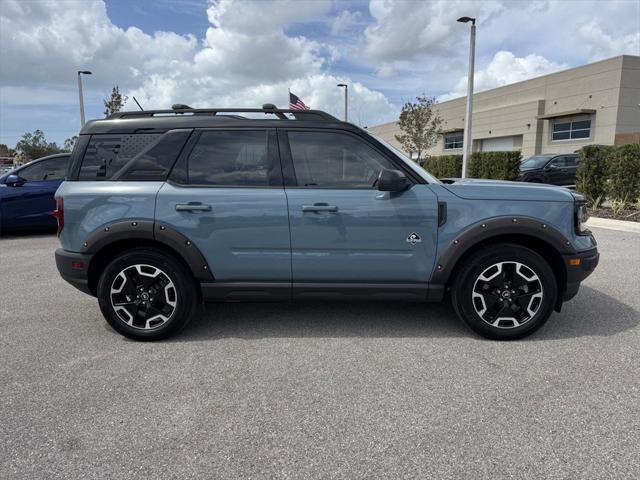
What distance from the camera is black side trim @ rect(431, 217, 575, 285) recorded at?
3.62m

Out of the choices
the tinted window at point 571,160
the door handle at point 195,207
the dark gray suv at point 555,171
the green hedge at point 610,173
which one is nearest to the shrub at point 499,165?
the dark gray suv at point 555,171

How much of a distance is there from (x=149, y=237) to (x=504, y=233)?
2.80 m

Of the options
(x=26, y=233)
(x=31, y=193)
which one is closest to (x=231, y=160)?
(x=31, y=193)

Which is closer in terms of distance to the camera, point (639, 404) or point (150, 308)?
point (639, 404)

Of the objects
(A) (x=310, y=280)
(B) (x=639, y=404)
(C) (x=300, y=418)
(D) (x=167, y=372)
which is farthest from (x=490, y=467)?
(D) (x=167, y=372)

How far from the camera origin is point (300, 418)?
106 inches

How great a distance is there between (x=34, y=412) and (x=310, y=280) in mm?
2025

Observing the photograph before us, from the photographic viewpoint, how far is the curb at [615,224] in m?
9.55

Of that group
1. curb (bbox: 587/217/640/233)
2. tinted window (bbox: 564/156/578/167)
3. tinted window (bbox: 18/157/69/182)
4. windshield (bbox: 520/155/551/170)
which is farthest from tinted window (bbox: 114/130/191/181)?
tinted window (bbox: 564/156/578/167)

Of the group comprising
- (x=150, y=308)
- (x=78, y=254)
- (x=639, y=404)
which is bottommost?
(x=639, y=404)

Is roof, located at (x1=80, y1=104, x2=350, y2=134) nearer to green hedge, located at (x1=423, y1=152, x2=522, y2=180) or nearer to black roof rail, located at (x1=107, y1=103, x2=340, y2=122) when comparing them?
black roof rail, located at (x1=107, y1=103, x2=340, y2=122)

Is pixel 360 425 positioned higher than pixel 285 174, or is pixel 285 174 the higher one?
pixel 285 174

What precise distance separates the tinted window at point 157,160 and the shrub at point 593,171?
1147 cm

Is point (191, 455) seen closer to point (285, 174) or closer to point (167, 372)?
point (167, 372)
